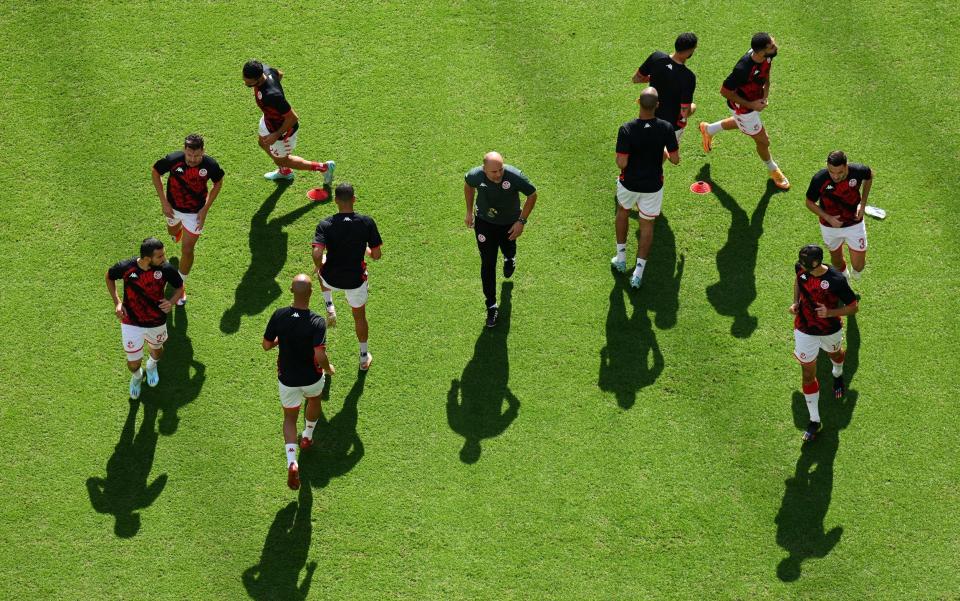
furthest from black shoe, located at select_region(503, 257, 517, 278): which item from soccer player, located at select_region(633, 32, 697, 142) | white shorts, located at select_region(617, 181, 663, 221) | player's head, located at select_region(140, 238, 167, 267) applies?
player's head, located at select_region(140, 238, 167, 267)

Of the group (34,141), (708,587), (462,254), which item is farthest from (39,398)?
(708,587)

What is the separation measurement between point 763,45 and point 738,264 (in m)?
3.06

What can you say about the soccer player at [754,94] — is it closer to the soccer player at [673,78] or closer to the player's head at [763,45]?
the player's head at [763,45]

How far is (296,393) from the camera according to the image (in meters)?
11.5

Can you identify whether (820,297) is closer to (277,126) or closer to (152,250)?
(152,250)

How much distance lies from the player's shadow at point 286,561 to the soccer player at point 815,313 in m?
6.07

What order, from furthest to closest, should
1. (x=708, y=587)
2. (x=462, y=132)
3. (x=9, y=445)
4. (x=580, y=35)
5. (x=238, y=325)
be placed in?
(x=580, y=35) < (x=462, y=132) < (x=238, y=325) < (x=9, y=445) < (x=708, y=587)

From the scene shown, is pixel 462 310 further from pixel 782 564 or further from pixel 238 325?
pixel 782 564

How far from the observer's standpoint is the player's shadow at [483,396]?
12.3 metres

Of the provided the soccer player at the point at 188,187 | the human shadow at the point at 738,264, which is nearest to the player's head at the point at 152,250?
the soccer player at the point at 188,187

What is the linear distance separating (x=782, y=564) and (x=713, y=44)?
8987 mm

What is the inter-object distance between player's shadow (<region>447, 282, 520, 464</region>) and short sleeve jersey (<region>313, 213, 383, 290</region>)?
1.89 m

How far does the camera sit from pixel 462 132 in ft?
50.8

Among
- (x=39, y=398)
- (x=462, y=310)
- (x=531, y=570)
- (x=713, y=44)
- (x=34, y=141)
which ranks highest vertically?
(x=713, y=44)
